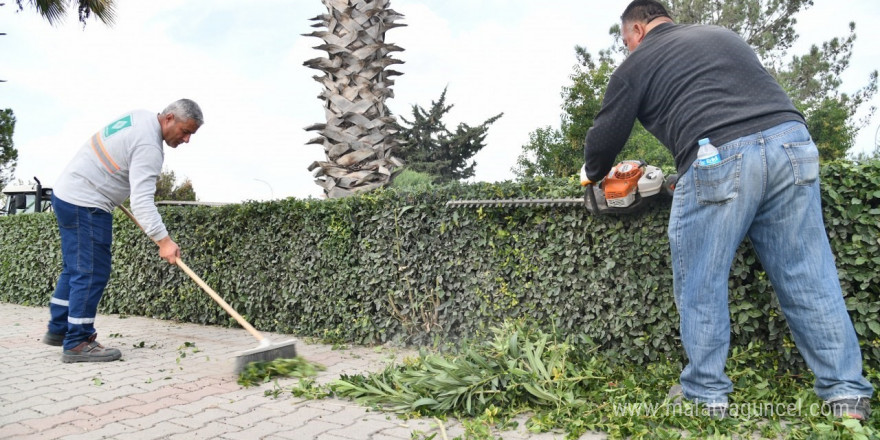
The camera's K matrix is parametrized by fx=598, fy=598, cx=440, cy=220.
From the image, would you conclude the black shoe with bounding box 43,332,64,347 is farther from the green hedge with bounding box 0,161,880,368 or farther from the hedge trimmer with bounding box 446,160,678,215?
the hedge trimmer with bounding box 446,160,678,215

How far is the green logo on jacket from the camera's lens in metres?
4.80

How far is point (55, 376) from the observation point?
4.39 meters

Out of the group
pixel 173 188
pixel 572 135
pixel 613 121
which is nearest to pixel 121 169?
pixel 613 121

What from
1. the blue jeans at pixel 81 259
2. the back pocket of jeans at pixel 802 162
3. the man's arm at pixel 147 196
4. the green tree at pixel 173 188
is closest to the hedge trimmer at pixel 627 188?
the back pocket of jeans at pixel 802 162

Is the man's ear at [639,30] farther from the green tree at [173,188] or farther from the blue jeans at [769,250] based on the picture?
the green tree at [173,188]

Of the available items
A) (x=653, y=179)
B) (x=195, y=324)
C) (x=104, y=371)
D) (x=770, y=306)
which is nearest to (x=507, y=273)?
(x=653, y=179)

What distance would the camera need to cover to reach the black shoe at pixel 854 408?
2.83 metres

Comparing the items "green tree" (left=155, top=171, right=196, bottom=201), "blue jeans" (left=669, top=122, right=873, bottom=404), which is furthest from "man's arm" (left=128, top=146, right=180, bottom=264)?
"green tree" (left=155, top=171, right=196, bottom=201)

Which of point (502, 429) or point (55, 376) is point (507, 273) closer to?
point (502, 429)

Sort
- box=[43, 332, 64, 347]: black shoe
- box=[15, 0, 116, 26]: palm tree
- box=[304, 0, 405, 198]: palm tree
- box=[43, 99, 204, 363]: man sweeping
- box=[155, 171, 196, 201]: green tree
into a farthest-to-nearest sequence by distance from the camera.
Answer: box=[155, 171, 196, 201]: green tree < box=[15, 0, 116, 26]: palm tree < box=[304, 0, 405, 198]: palm tree < box=[43, 332, 64, 347]: black shoe < box=[43, 99, 204, 363]: man sweeping

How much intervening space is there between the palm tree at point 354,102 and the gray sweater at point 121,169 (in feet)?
8.54

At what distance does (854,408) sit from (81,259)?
5261mm

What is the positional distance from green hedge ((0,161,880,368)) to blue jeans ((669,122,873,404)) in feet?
1.48

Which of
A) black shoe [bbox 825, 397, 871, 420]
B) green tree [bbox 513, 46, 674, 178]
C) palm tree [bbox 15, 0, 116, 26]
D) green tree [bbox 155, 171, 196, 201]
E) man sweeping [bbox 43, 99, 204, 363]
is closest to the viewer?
black shoe [bbox 825, 397, 871, 420]
